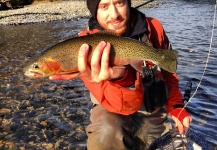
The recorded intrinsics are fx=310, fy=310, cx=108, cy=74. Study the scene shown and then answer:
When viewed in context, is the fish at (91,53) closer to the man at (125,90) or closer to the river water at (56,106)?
the man at (125,90)

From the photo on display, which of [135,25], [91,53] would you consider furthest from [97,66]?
[135,25]

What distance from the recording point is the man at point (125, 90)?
330 centimetres

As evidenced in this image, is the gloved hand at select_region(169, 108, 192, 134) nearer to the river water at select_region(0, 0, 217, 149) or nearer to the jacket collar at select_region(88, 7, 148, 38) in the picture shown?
the river water at select_region(0, 0, 217, 149)

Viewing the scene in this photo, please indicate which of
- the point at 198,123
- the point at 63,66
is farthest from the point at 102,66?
the point at 198,123

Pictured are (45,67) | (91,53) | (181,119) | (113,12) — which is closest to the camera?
(91,53)

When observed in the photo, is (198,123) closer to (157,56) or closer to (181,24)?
(157,56)

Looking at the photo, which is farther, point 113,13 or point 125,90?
point 113,13

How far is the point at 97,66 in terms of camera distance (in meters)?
3.09

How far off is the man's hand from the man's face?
0.74 meters

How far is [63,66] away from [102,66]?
1.33 ft

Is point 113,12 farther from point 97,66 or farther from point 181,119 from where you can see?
point 181,119

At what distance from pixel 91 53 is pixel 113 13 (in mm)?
842

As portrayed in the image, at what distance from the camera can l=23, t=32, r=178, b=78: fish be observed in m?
3.09

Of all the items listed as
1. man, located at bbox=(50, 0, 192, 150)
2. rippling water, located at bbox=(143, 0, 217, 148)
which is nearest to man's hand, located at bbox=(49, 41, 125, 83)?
man, located at bbox=(50, 0, 192, 150)
